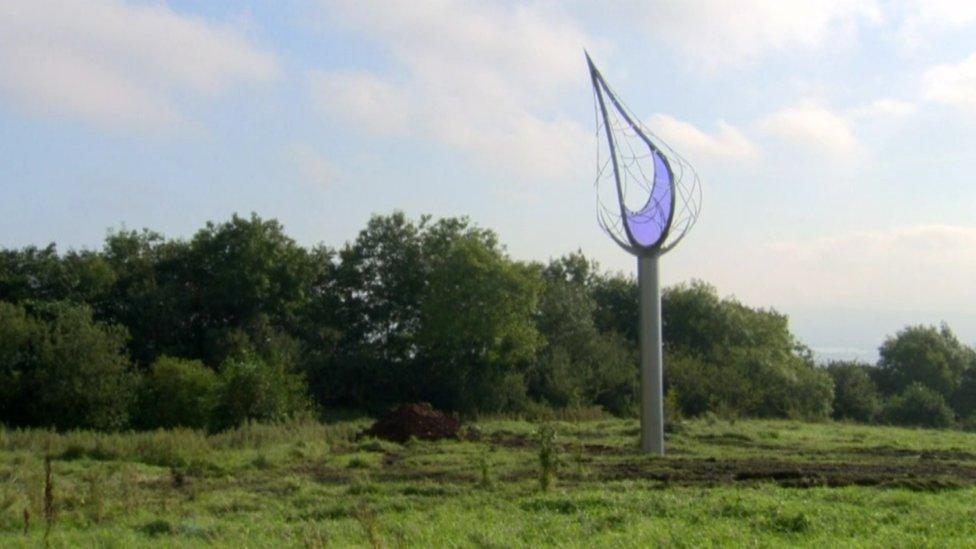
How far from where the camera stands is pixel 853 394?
52.2 m

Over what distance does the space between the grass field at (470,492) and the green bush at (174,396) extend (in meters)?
6.15

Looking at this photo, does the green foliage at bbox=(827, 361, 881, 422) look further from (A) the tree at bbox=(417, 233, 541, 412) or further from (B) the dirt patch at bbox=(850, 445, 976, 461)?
(B) the dirt patch at bbox=(850, 445, 976, 461)

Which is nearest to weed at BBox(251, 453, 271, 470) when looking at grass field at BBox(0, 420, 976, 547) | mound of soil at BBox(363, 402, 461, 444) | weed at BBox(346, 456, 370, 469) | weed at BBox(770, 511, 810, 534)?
grass field at BBox(0, 420, 976, 547)

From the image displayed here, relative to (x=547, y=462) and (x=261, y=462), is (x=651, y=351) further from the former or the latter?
(x=261, y=462)

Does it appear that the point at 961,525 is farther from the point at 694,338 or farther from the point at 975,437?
the point at 694,338

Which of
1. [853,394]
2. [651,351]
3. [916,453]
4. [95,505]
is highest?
[651,351]

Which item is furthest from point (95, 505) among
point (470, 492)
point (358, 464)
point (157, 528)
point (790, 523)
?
point (790, 523)

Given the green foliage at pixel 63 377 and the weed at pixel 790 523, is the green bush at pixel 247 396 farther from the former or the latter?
the weed at pixel 790 523

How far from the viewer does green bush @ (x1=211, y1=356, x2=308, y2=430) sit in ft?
108

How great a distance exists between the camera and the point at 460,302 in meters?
41.3

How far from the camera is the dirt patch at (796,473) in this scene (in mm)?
17125

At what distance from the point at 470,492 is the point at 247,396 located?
58.5ft

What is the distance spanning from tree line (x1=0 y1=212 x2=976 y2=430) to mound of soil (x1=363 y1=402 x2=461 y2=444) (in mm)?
5180

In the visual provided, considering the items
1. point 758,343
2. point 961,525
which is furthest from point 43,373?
point 758,343
